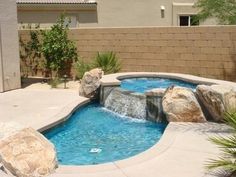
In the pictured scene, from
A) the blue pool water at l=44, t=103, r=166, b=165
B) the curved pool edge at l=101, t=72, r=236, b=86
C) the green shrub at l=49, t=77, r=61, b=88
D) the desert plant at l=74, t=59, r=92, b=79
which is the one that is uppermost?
the desert plant at l=74, t=59, r=92, b=79

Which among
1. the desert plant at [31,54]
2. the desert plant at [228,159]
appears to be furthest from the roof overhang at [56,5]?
the desert plant at [228,159]

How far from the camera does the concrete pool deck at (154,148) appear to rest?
21.4 feet

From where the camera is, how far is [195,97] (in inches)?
394

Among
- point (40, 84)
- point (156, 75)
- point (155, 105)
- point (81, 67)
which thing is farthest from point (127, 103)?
point (40, 84)

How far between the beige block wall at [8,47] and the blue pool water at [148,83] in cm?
416

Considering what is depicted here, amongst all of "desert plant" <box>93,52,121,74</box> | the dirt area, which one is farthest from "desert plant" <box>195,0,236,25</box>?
the dirt area

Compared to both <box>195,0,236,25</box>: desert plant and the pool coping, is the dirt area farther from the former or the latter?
<box>195,0,236,25</box>: desert plant

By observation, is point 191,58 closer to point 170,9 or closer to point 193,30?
point 193,30

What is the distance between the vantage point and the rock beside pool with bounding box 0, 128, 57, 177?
6.43m

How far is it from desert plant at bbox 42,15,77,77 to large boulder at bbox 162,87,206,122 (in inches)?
319

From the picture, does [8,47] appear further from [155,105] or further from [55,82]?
[155,105]

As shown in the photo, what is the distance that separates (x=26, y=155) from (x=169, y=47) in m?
10.7

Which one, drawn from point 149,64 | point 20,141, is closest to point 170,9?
point 149,64

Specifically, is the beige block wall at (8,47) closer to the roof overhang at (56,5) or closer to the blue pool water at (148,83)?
the blue pool water at (148,83)
